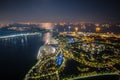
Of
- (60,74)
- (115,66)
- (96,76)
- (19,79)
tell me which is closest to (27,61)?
(19,79)

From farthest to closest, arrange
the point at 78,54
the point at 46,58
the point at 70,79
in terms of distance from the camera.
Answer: the point at 78,54 < the point at 46,58 < the point at 70,79

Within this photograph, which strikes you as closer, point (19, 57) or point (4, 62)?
point (4, 62)

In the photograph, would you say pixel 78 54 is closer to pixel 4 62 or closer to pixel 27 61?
pixel 27 61

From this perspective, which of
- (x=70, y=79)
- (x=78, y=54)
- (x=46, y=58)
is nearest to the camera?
(x=70, y=79)

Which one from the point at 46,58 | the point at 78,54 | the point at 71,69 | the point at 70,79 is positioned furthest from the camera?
the point at 78,54

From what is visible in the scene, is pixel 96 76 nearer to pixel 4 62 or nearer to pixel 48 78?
pixel 48 78

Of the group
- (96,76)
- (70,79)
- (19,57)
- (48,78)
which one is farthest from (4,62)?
(96,76)

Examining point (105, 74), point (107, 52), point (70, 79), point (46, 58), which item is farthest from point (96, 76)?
point (107, 52)

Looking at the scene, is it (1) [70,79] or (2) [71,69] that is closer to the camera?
(1) [70,79]

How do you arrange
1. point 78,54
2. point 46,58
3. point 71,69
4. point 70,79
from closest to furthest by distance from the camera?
1. point 70,79
2. point 71,69
3. point 46,58
4. point 78,54
